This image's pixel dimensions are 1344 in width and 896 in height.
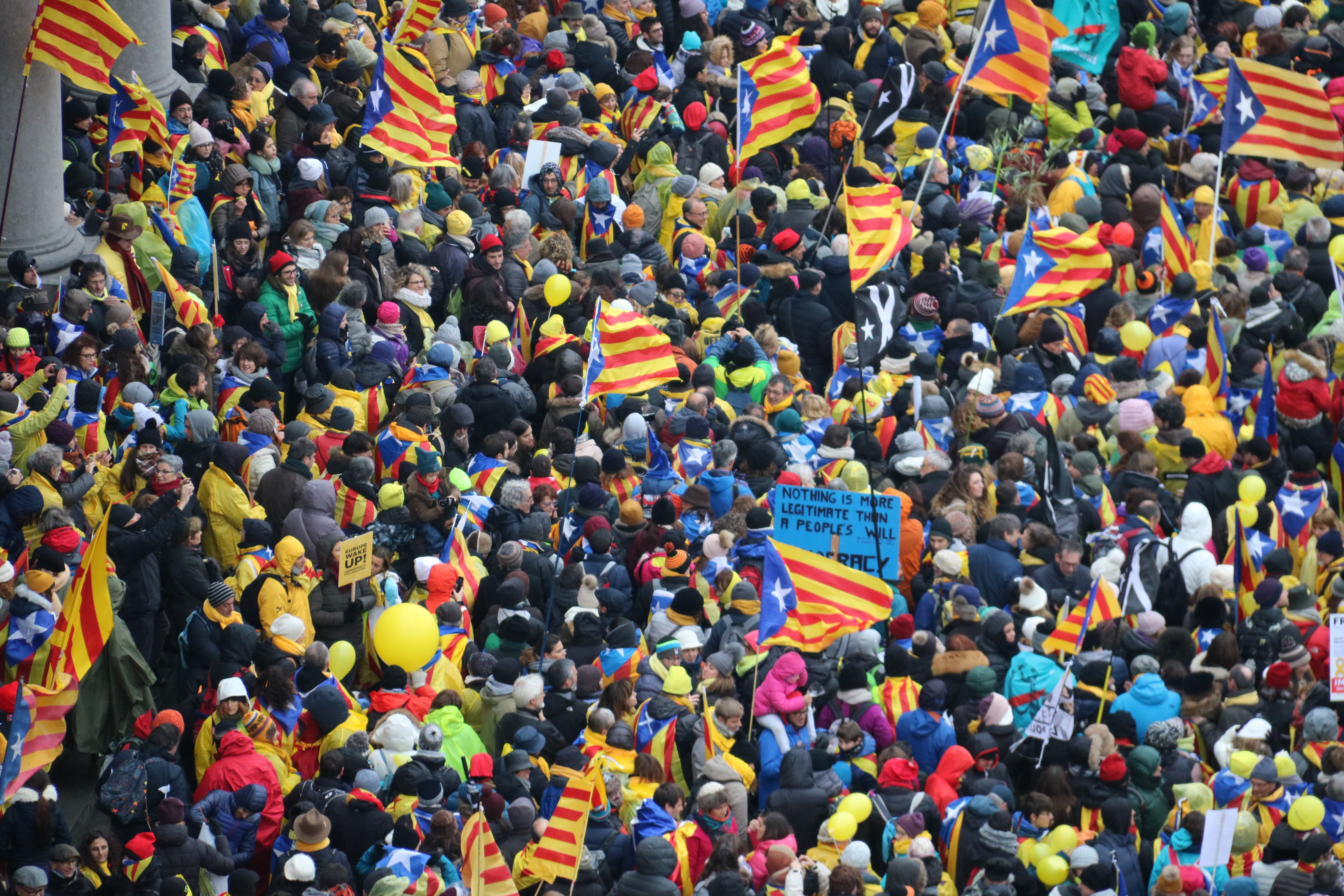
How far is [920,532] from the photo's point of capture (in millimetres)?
13289

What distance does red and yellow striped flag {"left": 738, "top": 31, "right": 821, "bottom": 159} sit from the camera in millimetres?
16125

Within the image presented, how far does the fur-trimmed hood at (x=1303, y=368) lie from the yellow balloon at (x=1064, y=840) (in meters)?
6.25

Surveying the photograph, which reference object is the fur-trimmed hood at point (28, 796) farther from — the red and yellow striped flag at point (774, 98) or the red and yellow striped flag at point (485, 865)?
the red and yellow striped flag at point (774, 98)

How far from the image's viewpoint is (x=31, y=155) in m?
14.3

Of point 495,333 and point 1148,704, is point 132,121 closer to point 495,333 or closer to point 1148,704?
point 495,333

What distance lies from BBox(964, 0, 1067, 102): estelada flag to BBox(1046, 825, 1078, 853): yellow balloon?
715cm

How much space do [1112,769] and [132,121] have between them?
27.8 ft

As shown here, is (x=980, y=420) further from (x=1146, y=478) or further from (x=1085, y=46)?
(x=1085, y=46)

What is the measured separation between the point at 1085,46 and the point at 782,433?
7135 millimetres

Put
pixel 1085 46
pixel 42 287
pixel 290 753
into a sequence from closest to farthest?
pixel 290 753
pixel 42 287
pixel 1085 46

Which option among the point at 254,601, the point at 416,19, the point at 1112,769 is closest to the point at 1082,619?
the point at 1112,769

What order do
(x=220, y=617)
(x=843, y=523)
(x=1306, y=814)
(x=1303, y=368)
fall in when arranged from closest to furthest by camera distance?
(x=1306, y=814) < (x=220, y=617) < (x=843, y=523) < (x=1303, y=368)

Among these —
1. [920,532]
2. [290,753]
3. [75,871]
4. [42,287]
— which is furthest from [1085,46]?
[75,871]

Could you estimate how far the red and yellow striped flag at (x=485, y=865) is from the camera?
9648mm
